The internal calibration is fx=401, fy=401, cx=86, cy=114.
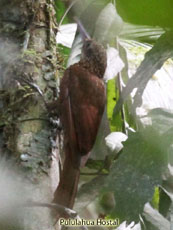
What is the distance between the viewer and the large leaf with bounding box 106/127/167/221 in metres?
1.44

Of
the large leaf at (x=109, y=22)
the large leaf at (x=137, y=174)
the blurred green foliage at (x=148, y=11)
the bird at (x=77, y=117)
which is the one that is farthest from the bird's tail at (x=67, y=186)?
the blurred green foliage at (x=148, y=11)

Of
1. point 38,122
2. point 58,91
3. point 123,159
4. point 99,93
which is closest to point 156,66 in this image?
point 123,159

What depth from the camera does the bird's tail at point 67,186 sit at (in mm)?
1964

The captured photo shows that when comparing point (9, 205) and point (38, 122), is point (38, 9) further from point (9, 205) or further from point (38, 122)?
point (9, 205)

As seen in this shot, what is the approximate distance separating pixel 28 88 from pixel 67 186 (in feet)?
1.83

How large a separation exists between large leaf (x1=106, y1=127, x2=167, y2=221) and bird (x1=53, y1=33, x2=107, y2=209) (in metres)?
0.59

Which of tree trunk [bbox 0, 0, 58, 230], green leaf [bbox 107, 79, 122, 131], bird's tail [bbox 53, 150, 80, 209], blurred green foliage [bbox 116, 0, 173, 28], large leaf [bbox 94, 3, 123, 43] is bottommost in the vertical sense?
bird's tail [bbox 53, 150, 80, 209]

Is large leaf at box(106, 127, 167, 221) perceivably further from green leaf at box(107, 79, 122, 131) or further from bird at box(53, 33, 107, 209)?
green leaf at box(107, 79, 122, 131)

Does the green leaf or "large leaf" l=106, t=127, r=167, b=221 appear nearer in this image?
"large leaf" l=106, t=127, r=167, b=221

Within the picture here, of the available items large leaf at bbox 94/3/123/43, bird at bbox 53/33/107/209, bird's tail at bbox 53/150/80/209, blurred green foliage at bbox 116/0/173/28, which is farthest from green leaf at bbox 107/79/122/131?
blurred green foliage at bbox 116/0/173/28

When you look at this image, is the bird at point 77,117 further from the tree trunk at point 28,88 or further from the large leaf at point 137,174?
the large leaf at point 137,174

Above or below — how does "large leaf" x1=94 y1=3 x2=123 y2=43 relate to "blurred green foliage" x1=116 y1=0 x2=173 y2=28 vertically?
below

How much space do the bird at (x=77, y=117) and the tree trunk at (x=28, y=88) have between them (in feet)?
0.56

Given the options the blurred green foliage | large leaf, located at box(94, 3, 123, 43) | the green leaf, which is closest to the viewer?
the blurred green foliage
